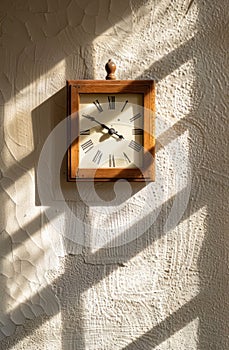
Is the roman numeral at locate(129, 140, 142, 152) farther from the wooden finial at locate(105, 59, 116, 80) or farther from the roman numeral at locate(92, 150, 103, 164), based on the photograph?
the wooden finial at locate(105, 59, 116, 80)

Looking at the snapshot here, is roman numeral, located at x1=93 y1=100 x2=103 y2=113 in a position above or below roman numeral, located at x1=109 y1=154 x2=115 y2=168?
above

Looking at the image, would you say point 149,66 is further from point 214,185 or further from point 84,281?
point 84,281

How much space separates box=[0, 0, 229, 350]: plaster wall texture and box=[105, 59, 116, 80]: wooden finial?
2.4 inches

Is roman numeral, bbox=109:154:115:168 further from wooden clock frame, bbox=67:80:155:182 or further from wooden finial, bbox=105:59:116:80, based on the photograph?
wooden finial, bbox=105:59:116:80

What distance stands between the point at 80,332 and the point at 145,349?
0.79 feet

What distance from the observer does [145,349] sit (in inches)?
72.3

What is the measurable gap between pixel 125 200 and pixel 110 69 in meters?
0.45

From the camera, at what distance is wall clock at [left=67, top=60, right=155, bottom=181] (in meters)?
1.75

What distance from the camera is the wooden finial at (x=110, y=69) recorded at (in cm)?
173

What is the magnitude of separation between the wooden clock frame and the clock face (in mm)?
15

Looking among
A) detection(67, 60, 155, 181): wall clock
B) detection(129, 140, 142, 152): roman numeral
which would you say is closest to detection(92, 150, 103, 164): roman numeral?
detection(67, 60, 155, 181): wall clock

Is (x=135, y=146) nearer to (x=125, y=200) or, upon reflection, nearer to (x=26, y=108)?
(x=125, y=200)

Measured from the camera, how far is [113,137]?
5.77ft

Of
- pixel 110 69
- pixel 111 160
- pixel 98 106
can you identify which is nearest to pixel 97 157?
pixel 111 160
